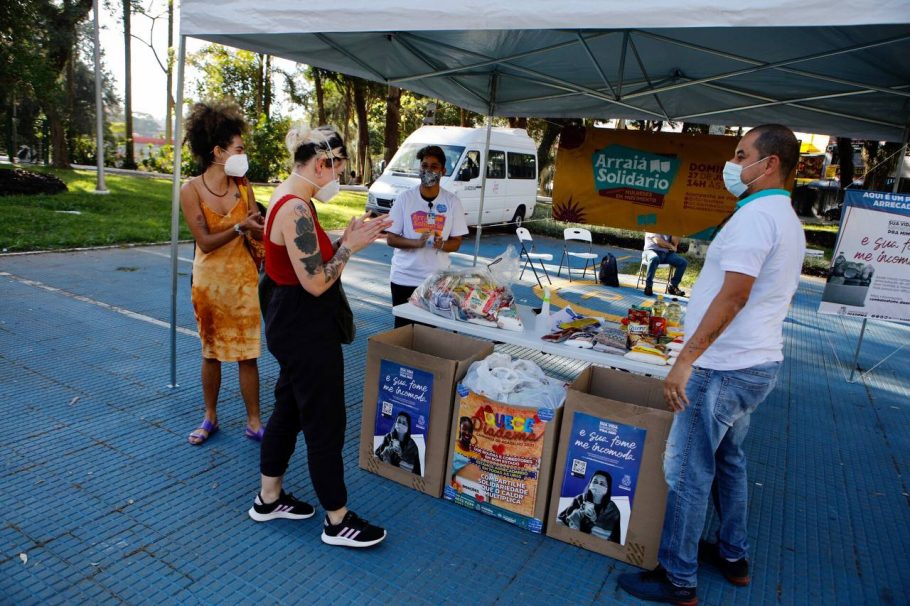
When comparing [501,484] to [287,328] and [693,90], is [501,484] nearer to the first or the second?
[287,328]

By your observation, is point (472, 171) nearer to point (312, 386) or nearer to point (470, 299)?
point (470, 299)

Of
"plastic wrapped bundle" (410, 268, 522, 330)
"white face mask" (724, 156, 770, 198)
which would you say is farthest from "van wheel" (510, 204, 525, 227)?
"white face mask" (724, 156, 770, 198)

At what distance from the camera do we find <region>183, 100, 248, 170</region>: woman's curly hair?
315 cm

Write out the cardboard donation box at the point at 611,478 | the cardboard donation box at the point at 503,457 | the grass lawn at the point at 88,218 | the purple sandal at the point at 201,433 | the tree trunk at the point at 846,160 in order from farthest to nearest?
the tree trunk at the point at 846,160
the grass lawn at the point at 88,218
the purple sandal at the point at 201,433
the cardboard donation box at the point at 503,457
the cardboard donation box at the point at 611,478

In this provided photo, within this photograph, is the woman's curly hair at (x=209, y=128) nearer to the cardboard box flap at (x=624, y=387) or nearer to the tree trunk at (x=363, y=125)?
the cardboard box flap at (x=624, y=387)

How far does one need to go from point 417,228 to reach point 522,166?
39.3ft

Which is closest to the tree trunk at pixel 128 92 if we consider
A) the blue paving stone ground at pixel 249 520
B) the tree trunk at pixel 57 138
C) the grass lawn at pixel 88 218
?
the tree trunk at pixel 57 138

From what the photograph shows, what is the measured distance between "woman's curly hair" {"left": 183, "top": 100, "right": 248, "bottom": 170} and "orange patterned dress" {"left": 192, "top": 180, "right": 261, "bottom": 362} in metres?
0.28

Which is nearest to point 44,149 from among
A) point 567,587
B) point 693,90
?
point 693,90

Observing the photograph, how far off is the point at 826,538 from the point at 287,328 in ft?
9.67

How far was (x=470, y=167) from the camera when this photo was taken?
1334 cm

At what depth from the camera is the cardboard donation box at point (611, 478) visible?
257cm

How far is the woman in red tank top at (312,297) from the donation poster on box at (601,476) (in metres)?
0.99

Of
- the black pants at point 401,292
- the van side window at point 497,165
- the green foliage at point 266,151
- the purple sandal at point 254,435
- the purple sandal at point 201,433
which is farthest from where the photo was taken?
the green foliage at point 266,151
